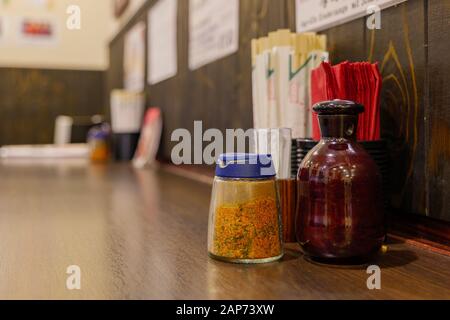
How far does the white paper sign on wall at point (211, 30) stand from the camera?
195 centimetres

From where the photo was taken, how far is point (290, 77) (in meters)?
1.07

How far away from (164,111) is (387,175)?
209 cm

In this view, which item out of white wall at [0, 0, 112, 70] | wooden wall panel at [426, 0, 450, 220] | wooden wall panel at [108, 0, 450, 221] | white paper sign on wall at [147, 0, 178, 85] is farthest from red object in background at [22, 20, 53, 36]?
wooden wall panel at [426, 0, 450, 220]

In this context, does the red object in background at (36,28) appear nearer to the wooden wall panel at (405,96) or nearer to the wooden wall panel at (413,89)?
the wooden wall panel at (413,89)

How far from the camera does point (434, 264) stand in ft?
2.69

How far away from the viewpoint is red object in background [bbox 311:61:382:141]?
2.96 feet

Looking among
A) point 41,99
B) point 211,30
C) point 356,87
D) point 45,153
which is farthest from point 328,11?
point 41,99

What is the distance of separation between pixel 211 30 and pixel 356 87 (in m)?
1.34

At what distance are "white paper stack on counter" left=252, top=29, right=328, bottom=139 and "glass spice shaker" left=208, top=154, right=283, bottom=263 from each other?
0.89 ft

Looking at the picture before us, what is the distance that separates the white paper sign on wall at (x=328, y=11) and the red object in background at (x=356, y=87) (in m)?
0.20

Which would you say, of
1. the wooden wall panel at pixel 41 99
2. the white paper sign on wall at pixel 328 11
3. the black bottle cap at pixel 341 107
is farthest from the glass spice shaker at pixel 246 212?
the wooden wall panel at pixel 41 99

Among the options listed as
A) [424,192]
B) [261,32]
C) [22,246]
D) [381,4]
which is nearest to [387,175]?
[424,192]

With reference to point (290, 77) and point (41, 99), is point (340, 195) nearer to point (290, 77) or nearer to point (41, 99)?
point (290, 77)
